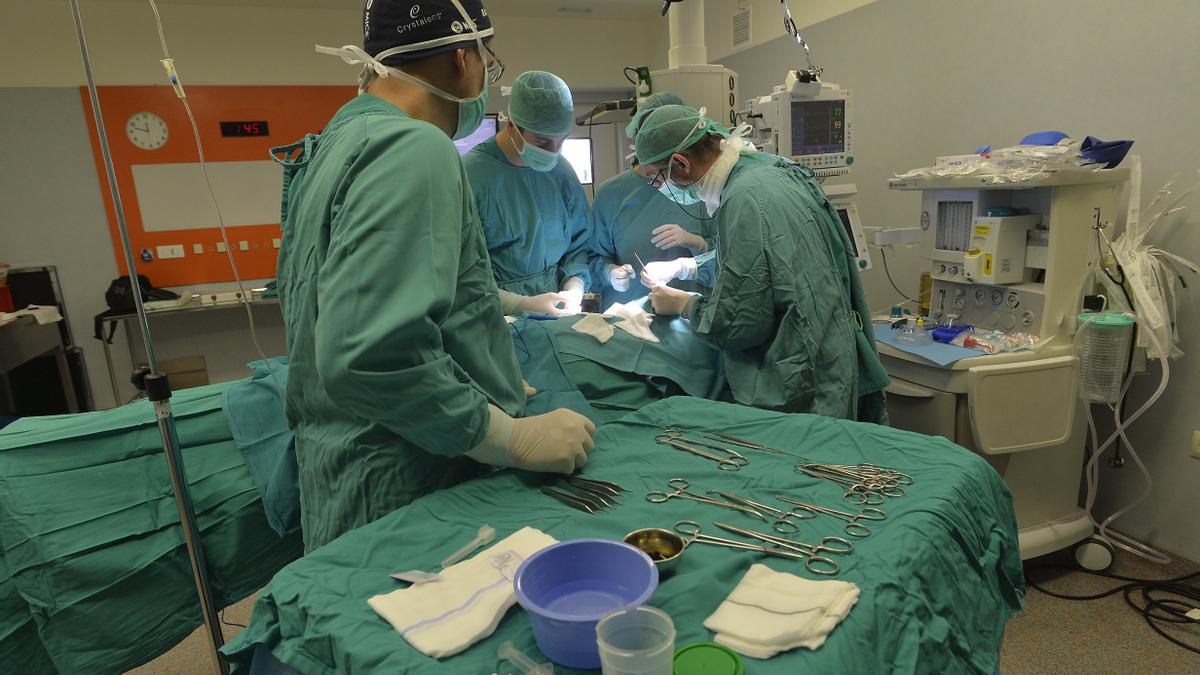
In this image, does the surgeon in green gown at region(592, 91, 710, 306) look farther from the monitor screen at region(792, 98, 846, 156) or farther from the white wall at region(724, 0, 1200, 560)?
the white wall at region(724, 0, 1200, 560)

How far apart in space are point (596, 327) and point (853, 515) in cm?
122

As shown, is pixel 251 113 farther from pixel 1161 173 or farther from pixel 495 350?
pixel 1161 173

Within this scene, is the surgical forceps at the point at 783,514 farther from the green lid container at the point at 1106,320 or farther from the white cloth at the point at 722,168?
the green lid container at the point at 1106,320

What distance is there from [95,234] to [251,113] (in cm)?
139

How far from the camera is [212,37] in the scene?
483cm

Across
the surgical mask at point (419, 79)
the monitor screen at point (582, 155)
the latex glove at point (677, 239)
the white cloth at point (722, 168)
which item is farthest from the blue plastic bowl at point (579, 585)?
the monitor screen at point (582, 155)

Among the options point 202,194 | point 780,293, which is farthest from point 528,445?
point 202,194

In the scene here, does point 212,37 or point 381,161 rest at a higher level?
point 212,37

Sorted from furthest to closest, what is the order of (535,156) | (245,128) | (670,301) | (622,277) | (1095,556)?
(245,128)
(622,277)
(535,156)
(1095,556)
(670,301)

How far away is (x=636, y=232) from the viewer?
3098 mm

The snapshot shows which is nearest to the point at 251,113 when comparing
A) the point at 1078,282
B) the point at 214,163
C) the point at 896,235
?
the point at 214,163

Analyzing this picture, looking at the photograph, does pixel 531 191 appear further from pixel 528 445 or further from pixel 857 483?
pixel 857 483

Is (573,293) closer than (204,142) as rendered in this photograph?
Yes

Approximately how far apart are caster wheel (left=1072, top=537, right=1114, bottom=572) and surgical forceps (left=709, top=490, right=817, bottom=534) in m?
2.26
